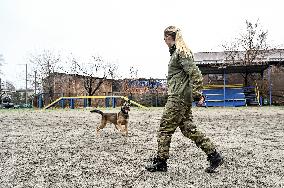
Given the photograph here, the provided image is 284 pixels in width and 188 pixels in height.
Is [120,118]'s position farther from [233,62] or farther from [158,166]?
[233,62]

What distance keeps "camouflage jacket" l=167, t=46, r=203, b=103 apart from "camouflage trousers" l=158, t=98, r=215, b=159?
4.3 inches

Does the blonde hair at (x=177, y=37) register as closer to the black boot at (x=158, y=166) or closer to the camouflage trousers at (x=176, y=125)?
the camouflage trousers at (x=176, y=125)

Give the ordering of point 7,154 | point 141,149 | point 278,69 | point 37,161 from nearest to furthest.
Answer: point 37,161 < point 7,154 < point 141,149 < point 278,69

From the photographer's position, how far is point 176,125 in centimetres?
434

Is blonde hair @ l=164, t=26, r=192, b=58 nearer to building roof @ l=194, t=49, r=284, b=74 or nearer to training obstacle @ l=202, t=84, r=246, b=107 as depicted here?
building roof @ l=194, t=49, r=284, b=74

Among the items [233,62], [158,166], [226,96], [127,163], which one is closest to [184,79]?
[158,166]

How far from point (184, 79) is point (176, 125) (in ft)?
1.96

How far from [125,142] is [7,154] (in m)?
2.48

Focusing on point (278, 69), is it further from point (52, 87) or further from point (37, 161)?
point (37, 161)

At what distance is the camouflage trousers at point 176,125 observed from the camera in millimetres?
4289

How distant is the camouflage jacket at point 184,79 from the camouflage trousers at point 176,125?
11cm

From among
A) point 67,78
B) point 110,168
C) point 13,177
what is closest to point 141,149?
point 110,168

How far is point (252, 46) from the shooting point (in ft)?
127

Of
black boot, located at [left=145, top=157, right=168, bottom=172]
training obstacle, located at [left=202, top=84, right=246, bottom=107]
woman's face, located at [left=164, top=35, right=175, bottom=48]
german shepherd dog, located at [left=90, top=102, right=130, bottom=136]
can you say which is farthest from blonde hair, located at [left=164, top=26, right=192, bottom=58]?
training obstacle, located at [left=202, top=84, right=246, bottom=107]
